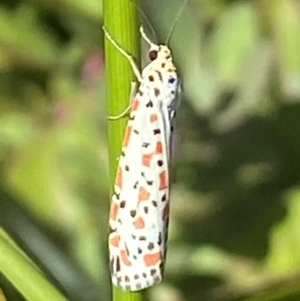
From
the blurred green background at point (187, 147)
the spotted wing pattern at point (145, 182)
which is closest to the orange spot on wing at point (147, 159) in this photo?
the spotted wing pattern at point (145, 182)

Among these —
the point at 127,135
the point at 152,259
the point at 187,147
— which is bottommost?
the point at 187,147

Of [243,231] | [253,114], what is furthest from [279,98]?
[243,231]

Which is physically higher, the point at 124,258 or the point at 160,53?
the point at 160,53

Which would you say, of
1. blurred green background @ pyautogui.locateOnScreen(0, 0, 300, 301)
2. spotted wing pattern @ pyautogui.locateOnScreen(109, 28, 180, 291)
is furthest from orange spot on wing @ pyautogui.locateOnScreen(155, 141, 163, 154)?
blurred green background @ pyautogui.locateOnScreen(0, 0, 300, 301)

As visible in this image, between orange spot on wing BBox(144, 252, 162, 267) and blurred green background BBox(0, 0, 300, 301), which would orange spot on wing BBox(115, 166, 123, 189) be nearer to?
orange spot on wing BBox(144, 252, 162, 267)

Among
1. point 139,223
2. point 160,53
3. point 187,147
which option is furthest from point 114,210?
point 187,147

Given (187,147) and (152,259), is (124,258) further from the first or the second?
(187,147)

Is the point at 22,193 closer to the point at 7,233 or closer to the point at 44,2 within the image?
the point at 7,233
